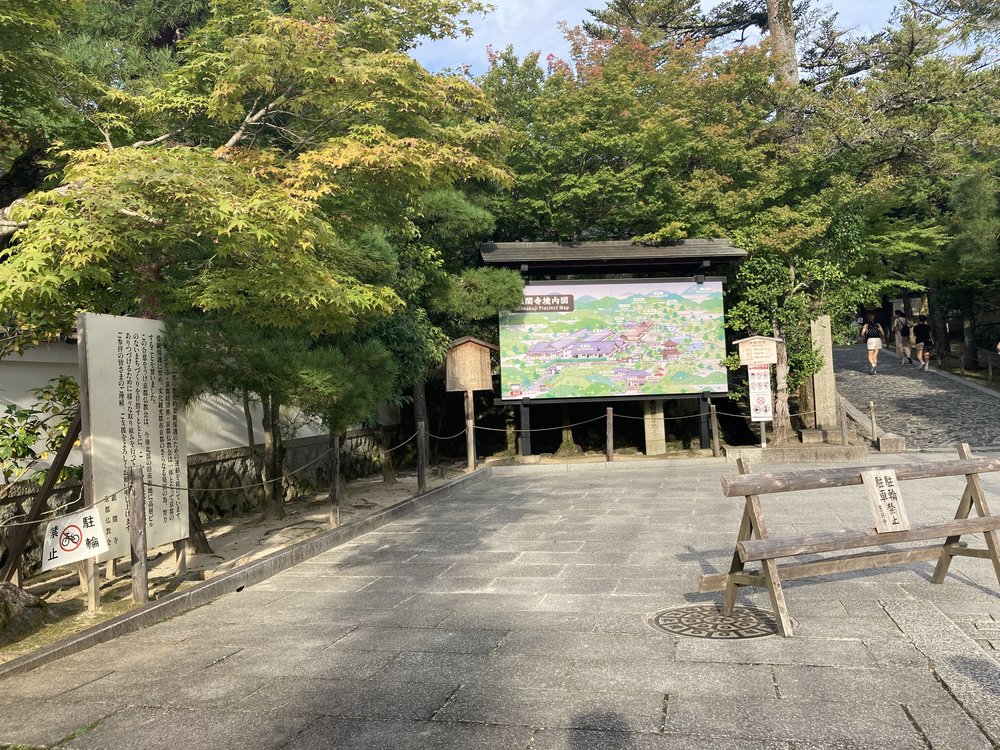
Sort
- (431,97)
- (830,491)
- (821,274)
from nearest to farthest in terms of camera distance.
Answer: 1. (431,97)
2. (830,491)
3. (821,274)

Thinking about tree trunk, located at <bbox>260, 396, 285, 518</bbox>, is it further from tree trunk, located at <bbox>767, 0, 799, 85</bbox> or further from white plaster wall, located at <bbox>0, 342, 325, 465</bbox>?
tree trunk, located at <bbox>767, 0, 799, 85</bbox>

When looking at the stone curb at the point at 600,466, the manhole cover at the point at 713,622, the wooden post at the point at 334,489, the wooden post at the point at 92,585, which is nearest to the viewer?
the manhole cover at the point at 713,622

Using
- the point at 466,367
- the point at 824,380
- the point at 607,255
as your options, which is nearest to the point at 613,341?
the point at 607,255

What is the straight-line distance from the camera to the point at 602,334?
15.9m

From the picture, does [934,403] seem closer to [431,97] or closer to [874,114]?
[874,114]

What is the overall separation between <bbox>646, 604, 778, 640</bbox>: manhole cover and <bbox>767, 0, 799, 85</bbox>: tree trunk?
21.2 metres

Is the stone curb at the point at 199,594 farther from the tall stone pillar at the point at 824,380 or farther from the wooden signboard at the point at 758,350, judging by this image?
the tall stone pillar at the point at 824,380

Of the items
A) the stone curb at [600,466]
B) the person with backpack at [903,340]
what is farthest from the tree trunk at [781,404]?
the person with backpack at [903,340]

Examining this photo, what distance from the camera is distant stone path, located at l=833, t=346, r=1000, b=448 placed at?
1598 cm

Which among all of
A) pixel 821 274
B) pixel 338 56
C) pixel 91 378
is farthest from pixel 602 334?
pixel 91 378

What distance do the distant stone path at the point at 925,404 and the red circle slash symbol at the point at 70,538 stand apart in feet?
52.6

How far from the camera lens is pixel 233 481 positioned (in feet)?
36.9

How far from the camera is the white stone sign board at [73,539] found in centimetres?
511

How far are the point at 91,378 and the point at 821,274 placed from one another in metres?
16.1
